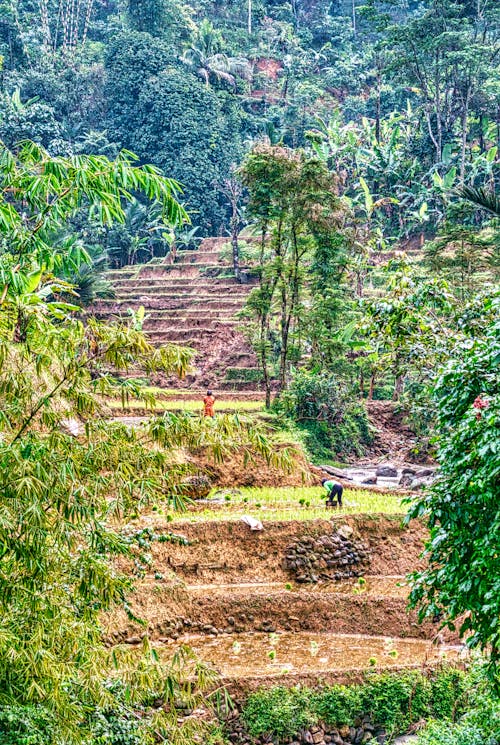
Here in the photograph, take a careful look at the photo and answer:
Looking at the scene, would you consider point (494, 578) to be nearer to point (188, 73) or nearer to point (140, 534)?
point (140, 534)

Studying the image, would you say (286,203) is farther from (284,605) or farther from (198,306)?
(284,605)

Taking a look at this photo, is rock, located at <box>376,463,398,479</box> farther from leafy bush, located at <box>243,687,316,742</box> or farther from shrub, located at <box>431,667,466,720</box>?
leafy bush, located at <box>243,687,316,742</box>

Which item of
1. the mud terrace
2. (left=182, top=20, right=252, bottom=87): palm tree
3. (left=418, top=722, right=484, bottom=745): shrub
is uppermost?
(left=182, top=20, right=252, bottom=87): palm tree

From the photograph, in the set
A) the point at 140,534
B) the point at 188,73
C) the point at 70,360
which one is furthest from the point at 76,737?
the point at 188,73

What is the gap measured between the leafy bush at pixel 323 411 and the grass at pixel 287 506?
456 cm

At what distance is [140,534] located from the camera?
6.29m

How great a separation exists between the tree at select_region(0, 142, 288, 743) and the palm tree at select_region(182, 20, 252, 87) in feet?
128

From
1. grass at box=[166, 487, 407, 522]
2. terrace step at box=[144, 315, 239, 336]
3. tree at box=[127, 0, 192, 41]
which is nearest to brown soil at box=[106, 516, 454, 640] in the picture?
grass at box=[166, 487, 407, 522]

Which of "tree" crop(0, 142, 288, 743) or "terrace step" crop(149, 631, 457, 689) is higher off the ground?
"tree" crop(0, 142, 288, 743)

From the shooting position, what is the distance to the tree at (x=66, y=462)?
4.66 metres

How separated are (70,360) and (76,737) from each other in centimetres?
237

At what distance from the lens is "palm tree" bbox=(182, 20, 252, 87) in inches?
1650

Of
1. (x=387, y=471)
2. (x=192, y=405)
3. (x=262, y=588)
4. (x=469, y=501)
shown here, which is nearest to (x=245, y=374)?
(x=192, y=405)

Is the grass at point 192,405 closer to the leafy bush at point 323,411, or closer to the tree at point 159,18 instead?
the leafy bush at point 323,411
